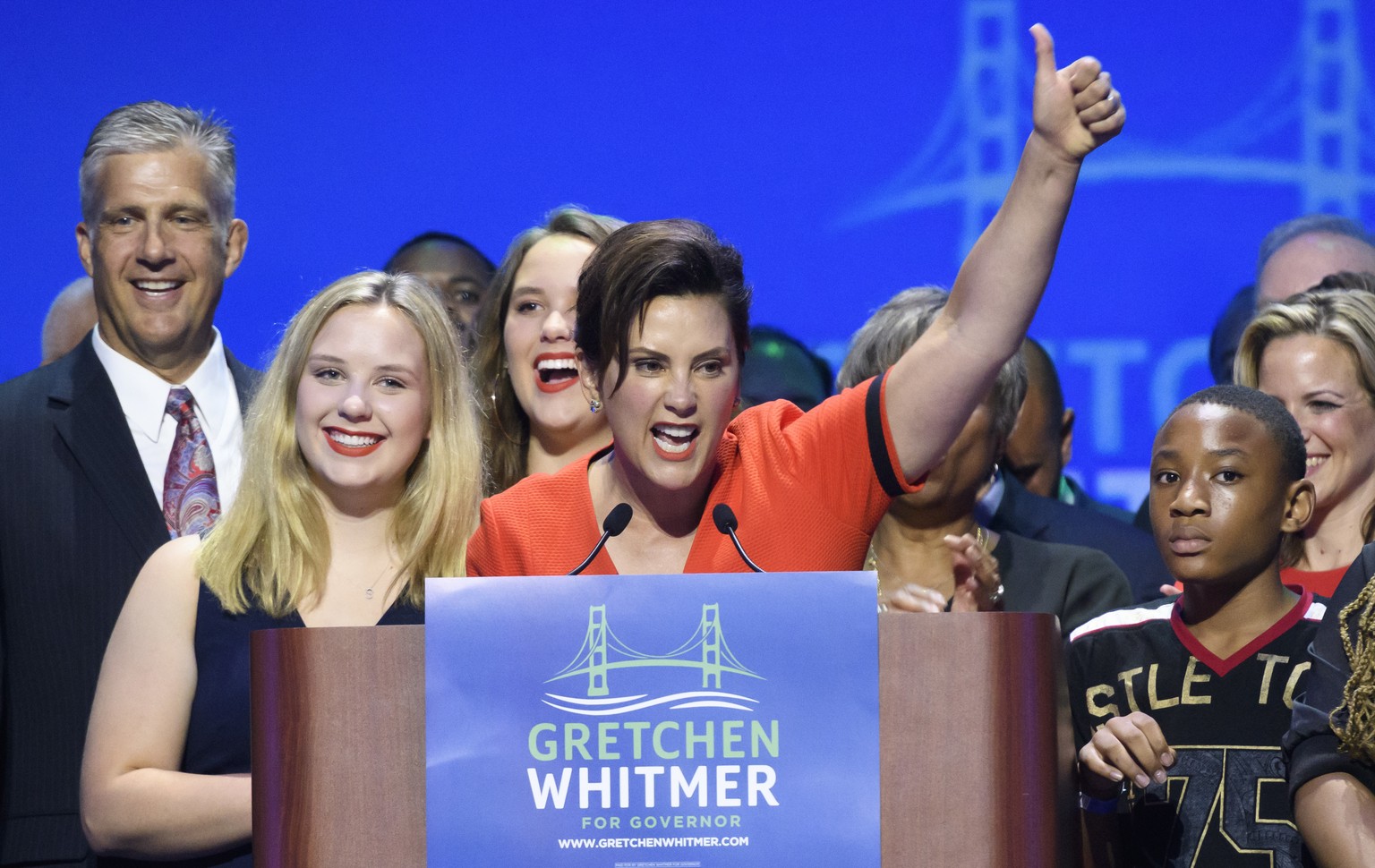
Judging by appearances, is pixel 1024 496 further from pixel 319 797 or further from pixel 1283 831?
pixel 319 797

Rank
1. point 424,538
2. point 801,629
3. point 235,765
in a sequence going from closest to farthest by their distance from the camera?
point 801,629 → point 235,765 → point 424,538

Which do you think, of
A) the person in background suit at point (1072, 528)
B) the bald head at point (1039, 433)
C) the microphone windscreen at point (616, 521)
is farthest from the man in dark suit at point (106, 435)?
the bald head at point (1039, 433)

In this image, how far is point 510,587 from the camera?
5.58 feet

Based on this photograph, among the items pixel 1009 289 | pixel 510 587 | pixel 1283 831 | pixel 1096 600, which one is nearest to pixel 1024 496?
pixel 1096 600

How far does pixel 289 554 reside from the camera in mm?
2672

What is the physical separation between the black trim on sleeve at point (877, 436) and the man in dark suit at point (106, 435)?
170cm

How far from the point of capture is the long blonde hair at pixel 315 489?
2.66 m

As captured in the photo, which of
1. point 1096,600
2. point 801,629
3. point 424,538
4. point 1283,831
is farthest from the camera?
point 1096,600

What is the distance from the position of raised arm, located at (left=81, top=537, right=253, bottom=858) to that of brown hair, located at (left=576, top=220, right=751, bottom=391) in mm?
875

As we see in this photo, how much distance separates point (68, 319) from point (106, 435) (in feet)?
5.59

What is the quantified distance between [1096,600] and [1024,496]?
889 mm

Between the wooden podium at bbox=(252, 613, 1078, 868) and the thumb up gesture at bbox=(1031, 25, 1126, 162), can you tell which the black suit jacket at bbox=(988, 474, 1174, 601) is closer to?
the thumb up gesture at bbox=(1031, 25, 1126, 162)

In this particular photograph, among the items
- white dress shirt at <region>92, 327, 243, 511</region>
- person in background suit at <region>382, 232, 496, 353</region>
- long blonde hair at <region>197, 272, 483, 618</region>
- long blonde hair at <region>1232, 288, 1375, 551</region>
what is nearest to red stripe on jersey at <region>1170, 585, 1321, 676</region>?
long blonde hair at <region>1232, 288, 1375, 551</region>

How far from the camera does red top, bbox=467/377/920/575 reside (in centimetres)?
228
